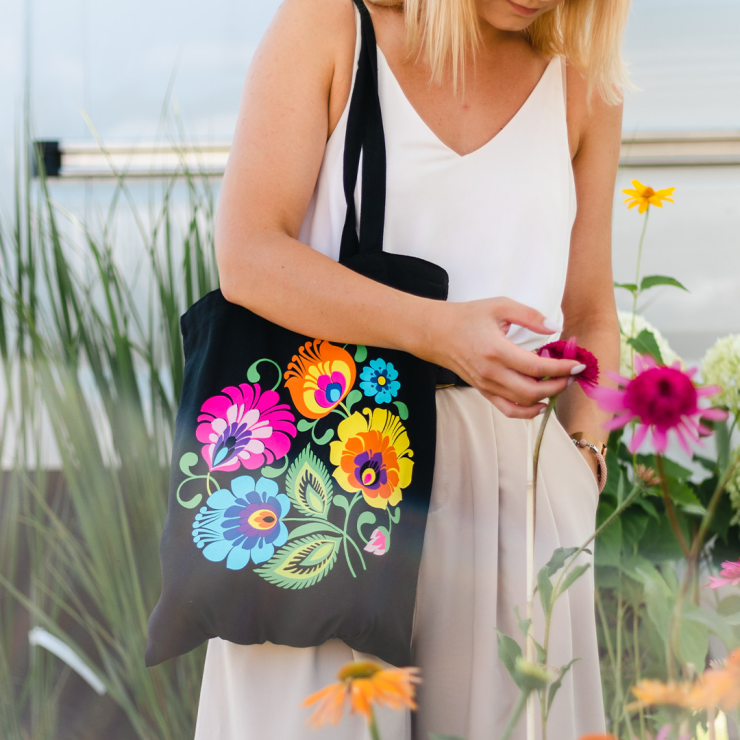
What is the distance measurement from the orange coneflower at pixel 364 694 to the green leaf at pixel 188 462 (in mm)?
363

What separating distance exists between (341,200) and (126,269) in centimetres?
94

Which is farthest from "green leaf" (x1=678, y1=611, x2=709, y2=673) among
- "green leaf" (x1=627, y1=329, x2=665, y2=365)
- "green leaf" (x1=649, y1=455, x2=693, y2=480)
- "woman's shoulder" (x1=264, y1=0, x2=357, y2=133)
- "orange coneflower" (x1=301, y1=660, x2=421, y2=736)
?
"green leaf" (x1=649, y1=455, x2=693, y2=480)

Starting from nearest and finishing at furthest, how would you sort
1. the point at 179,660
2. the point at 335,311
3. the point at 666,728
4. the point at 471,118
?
1. the point at 666,728
2. the point at 335,311
3. the point at 471,118
4. the point at 179,660

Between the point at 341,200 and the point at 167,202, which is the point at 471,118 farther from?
the point at 167,202

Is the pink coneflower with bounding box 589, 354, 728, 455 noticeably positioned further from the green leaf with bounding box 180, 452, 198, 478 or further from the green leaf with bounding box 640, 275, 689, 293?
the green leaf with bounding box 640, 275, 689, 293

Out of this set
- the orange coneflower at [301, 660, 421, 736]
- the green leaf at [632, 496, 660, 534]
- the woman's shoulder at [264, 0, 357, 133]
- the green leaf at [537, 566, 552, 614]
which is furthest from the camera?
the green leaf at [632, 496, 660, 534]

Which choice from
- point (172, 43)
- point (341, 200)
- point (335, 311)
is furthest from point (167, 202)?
point (335, 311)

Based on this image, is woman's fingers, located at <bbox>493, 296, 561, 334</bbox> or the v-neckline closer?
woman's fingers, located at <bbox>493, 296, 561, 334</bbox>

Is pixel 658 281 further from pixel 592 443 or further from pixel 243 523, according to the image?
pixel 243 523

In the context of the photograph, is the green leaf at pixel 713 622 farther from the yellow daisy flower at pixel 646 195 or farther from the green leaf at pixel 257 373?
the yellow daisy flower at pixel 646 195

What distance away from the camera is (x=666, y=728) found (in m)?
0.28

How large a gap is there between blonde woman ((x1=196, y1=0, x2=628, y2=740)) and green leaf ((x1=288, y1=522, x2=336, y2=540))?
0.11 metres

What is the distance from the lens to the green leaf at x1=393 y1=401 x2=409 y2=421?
60 cm

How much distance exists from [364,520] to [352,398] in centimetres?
10
